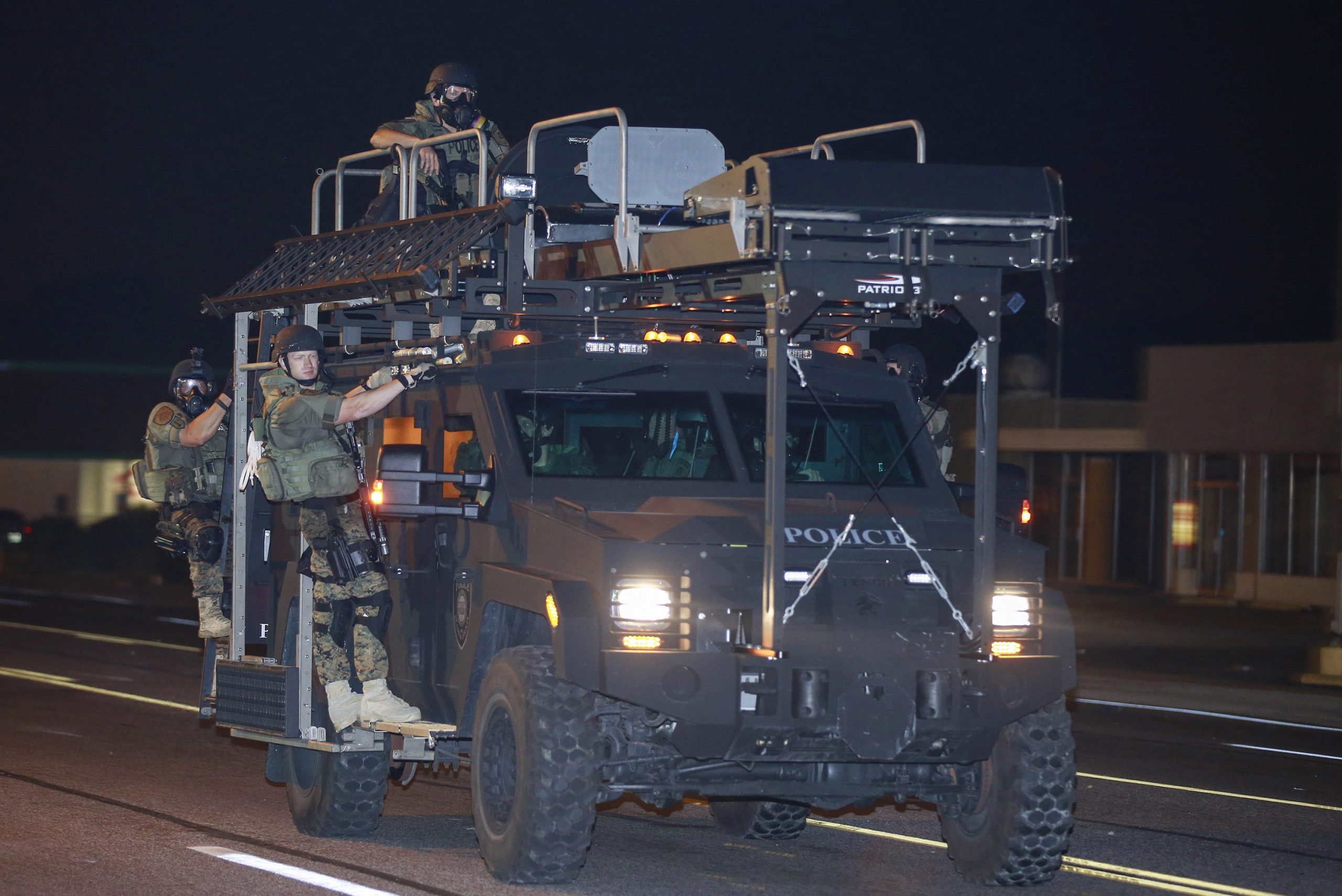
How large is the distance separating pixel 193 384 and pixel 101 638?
12324mm

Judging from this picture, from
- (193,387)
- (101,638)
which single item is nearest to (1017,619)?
(193,387)

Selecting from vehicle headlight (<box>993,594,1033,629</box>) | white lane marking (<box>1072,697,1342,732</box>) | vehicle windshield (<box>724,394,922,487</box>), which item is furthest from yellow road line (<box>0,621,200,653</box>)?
vehicle headlight (<box>993,594,1033,629</box>)

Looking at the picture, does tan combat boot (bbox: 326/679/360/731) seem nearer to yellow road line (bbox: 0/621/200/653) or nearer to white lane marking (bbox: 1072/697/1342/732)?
white lane marking (bbox: 1072/697/1342/732)

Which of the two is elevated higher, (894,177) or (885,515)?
(894,177)

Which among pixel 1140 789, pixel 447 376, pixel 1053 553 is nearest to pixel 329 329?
pixel 447 376

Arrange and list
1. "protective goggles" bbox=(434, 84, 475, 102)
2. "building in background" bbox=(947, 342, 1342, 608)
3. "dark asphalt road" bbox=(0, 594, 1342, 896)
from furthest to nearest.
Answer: "building in background" bbox=(947, 342, 1342, 608), "protective goggles" bbox=(434, 84, 475, 102), "dark asphalt road" bbox=(0, 594, 1342, 896)

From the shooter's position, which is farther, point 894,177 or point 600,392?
point 600,392

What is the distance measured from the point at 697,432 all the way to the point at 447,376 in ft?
4.24

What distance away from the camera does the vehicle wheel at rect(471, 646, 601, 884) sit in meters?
7.63

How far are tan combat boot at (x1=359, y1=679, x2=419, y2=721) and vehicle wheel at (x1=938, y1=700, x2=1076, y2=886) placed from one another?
283cm

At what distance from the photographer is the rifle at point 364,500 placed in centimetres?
953

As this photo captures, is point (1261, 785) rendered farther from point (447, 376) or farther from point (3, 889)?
point (3, 889)

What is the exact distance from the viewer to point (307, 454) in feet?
30.9

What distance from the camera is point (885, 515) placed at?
837 centimetres
